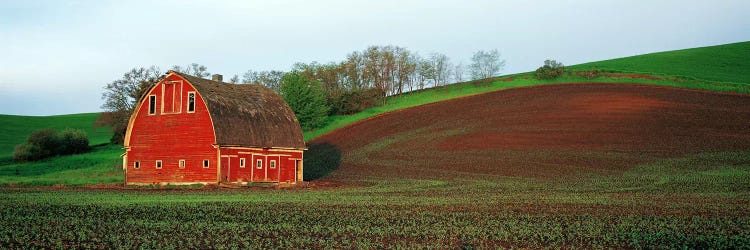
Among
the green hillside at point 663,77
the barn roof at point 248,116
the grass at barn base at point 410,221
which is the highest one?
the green hillside at point 663,77

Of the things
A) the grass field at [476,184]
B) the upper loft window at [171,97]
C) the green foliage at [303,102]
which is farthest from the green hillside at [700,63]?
the upper loft window at [171,97]

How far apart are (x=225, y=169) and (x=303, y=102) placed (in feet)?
103

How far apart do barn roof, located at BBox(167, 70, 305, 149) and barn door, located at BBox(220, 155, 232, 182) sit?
1056mm

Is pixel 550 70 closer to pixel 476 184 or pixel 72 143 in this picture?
pixel 476 184

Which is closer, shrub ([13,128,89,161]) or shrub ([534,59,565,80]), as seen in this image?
shrub ([13,128,89,161])

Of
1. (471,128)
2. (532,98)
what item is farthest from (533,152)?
(532,98)

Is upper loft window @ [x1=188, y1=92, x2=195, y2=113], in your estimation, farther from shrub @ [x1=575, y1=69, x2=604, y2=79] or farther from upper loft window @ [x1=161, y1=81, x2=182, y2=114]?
shrub @ [x1=575, y1=69, x2=604, y2=79]

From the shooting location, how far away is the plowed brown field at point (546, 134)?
163 feet

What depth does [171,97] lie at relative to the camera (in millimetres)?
45125

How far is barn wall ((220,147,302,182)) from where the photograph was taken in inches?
1736

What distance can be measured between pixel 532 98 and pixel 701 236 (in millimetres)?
57862

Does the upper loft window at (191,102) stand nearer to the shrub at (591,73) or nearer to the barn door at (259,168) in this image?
the barn door at (259,168)

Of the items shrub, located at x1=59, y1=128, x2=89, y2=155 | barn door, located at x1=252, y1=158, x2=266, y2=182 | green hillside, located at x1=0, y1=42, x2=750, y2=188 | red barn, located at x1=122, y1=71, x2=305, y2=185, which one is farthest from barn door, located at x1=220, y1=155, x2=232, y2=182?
shrub, located at x1=59, y1=128, x2=89, y2=155

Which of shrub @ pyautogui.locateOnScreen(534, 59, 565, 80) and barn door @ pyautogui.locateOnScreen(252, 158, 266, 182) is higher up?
shrub @ pyautogui.locateOnScreen(534, 59, 565, 80)
